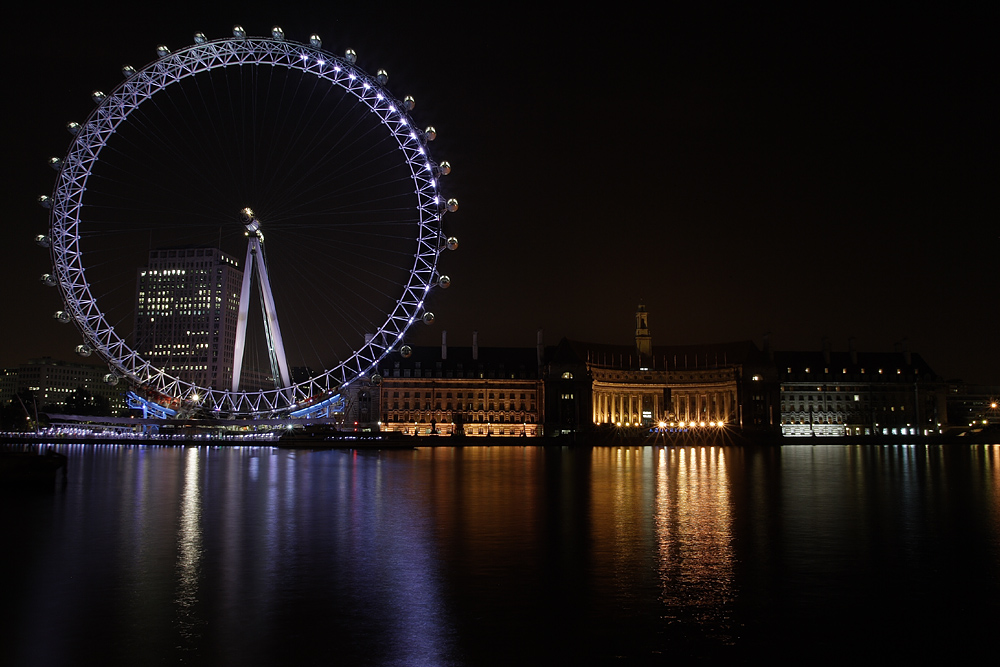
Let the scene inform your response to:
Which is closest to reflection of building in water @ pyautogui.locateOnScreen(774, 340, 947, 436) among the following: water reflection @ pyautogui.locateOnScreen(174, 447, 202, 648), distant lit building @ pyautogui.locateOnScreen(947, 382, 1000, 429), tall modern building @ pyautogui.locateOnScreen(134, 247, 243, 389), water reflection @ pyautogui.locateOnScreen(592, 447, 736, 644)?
distant lit building @ pyautogui.locateOnScreen(947, 382, 1000, 429)

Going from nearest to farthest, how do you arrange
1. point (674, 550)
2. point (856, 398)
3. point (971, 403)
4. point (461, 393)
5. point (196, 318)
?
point (674, 550)
point (461, 393)
point (856, 398)
point (196, 318)
point (971, 403)

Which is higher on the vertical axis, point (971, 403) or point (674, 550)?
point (971, 403)

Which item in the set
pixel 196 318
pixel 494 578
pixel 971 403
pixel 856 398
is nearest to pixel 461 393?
pixel 196 318

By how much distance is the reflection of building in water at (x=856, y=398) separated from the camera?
151m

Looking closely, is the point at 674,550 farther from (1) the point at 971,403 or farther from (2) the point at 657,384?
(1) the point at 971,403

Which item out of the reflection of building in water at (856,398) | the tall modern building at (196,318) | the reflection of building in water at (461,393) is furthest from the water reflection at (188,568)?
the reflection of building in water at (856,398)

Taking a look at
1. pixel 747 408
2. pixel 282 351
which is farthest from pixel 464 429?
pixel 282 351

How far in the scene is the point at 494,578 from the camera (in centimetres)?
1711

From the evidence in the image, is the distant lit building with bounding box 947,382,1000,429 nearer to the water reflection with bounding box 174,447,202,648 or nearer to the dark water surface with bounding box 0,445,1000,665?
the dark water surface with bounding box 0,445,1000,665

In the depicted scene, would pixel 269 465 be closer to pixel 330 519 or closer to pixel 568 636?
pixel 330 519

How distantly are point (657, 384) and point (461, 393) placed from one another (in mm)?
35169

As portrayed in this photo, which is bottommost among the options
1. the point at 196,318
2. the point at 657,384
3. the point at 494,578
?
the point at 494,578

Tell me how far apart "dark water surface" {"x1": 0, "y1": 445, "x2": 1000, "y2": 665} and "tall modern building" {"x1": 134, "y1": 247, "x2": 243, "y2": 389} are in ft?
419

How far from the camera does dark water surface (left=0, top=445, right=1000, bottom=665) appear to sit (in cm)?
1273
